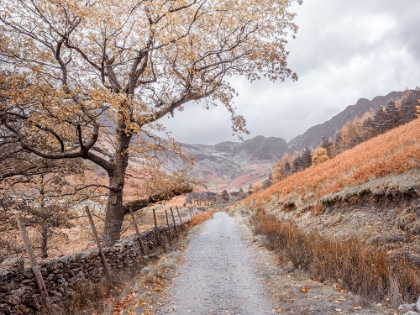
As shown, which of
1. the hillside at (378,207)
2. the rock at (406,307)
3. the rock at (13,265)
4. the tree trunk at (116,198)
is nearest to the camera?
the rock at (406,307)

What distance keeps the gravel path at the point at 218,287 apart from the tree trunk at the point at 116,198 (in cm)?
290

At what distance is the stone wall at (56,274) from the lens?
4.79 metres

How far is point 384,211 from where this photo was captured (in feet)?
28.4

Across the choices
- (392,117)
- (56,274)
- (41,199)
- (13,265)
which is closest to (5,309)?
(13,265)

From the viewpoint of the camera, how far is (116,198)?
9.10 meters

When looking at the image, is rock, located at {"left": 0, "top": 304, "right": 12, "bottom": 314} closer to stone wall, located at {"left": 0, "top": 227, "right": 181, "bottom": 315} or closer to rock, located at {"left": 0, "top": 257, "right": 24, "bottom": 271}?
stone wall, located at {"left": 0, "top": 227, "right": 181, "bottom": 315}

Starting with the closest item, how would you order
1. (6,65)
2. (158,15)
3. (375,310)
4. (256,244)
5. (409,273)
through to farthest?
1. (375,310)
2. (409,273)
3. (6,65)
4. (158,15)
5. (256,244)

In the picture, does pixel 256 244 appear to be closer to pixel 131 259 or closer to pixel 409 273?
pixel 131 259

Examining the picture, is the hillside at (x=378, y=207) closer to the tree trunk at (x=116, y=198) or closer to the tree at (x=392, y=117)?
the tree trunk at (x=116, y=198)

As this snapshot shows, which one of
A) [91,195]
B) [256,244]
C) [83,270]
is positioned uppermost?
[91,195]

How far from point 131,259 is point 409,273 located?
875 centimetres

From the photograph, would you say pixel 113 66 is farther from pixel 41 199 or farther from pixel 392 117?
pixel 392 117

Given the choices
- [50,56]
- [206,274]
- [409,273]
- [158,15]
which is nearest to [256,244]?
[206,274]

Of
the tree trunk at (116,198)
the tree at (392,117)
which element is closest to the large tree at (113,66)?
the tree trunk at (116,198)
